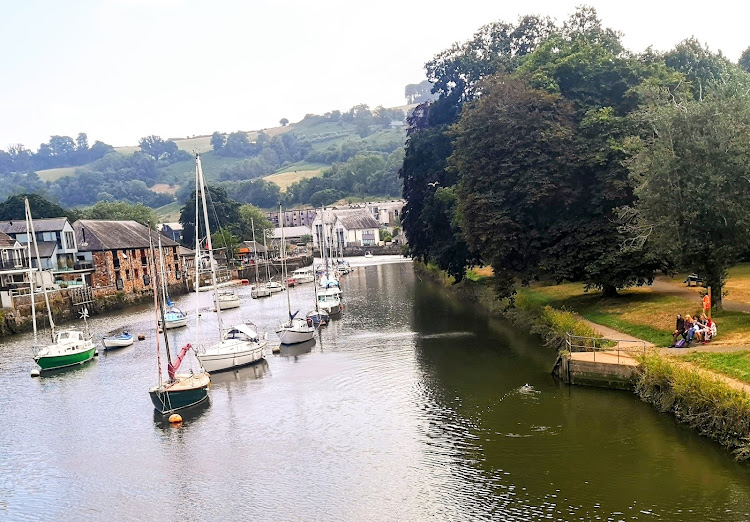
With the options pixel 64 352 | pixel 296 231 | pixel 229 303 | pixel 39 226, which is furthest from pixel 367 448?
pixel 296 231

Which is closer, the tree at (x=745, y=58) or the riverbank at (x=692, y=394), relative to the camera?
the riverbank at (x=692, y=394)

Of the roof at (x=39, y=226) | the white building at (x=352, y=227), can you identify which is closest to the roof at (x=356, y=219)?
the white building at (x=352, y=227)

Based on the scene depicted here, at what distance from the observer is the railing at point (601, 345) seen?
111 ft

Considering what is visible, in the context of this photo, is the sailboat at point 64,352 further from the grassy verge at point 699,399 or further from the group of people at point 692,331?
the group of people at point 692,331

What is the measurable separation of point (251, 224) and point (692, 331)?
13605 cm

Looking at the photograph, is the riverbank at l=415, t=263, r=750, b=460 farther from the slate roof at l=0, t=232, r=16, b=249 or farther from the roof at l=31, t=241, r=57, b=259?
the roof at l=31, t=241, r=57, b=259

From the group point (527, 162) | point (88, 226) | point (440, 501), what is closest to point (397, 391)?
point (440, 501)

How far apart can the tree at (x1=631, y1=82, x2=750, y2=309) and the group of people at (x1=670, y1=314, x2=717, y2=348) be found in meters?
3.57

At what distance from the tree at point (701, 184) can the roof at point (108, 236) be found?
71066 millimetres

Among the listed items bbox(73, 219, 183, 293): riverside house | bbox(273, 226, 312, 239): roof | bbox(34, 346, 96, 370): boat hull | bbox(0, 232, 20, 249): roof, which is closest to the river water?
bbox(34, 346, 96, 370): boat hull

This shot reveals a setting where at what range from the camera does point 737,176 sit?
34.5 meters

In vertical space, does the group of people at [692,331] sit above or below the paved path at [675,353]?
above

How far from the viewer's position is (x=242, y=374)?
44.1 metres

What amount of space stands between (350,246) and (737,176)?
15000cm
